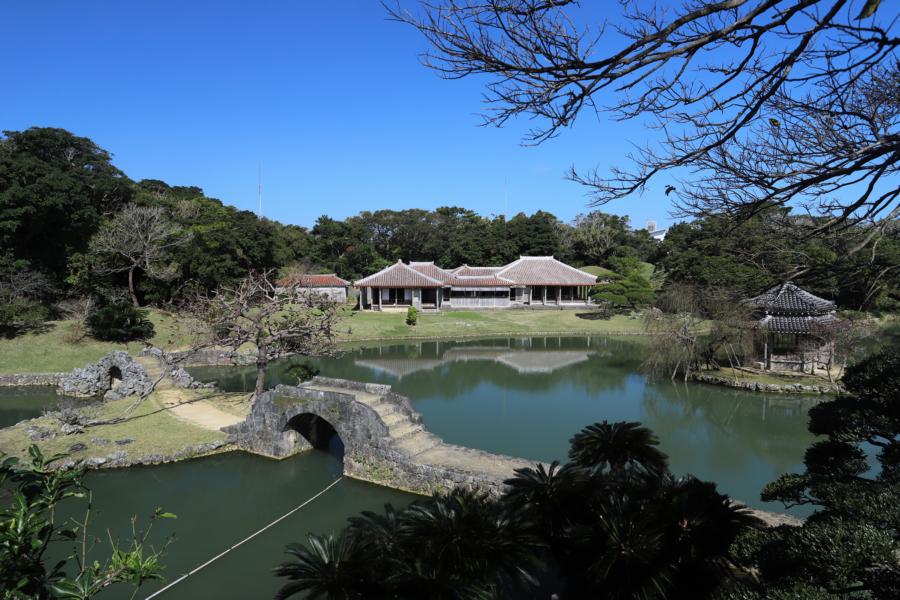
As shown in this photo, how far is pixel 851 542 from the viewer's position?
8.89 ft

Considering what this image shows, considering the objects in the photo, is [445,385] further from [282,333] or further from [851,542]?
[851,542]

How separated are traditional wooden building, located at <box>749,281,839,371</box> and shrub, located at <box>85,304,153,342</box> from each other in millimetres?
24889

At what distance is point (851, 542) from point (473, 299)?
34.5 metres

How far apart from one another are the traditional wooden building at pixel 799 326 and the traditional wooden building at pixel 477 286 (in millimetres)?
18499

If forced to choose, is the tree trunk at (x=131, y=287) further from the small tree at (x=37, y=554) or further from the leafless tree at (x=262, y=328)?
the small tree at (x=37, y=554)

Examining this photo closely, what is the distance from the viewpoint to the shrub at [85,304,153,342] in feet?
70.6

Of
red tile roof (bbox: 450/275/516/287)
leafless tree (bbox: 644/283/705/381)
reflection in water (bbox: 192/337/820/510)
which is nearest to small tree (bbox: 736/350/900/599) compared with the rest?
reflection in water (bbox: 192/337/820/510)

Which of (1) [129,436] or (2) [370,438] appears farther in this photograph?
(1) [129,436]

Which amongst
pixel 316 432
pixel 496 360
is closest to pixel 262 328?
pixel 316 432

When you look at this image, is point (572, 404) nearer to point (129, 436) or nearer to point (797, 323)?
point (797, 323)

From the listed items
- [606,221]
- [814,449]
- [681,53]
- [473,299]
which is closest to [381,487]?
[814,449]

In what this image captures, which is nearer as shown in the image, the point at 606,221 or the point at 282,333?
the point at 282,333

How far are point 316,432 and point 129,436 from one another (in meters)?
4.11

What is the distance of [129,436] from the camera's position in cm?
1159
